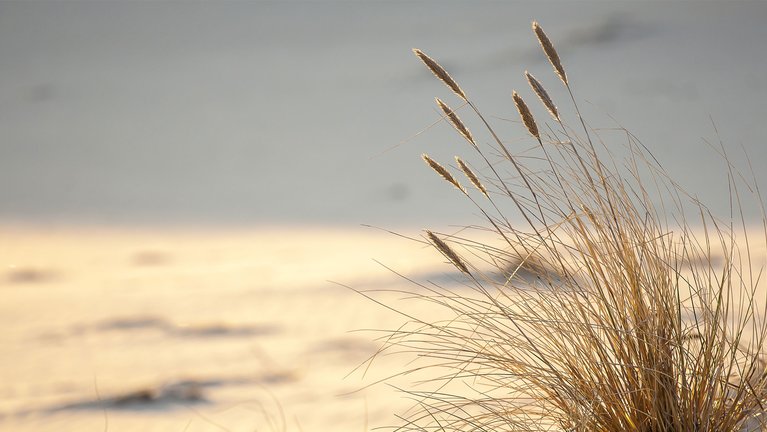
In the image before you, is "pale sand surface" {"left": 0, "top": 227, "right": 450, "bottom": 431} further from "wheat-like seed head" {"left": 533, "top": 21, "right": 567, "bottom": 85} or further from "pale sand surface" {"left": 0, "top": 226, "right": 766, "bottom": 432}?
"wheat-like seed head" {"left": 533, "top": 21, "right": 567, "bottom": 85}

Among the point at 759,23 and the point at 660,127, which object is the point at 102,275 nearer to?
the point at 660,127

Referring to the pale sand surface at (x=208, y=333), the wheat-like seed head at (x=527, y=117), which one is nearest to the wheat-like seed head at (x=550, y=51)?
the wheat-like seed head at (x=527, y=117)

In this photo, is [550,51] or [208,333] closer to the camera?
[550,51]

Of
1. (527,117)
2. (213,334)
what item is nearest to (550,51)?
(527,117)

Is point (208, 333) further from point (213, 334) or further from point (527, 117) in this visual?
point (527, 117)

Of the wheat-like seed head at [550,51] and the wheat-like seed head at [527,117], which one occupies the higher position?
the wheat-like seed head at [550,51]

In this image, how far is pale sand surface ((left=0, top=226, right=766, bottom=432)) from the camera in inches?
68.8

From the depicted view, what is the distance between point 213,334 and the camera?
7.30 ft

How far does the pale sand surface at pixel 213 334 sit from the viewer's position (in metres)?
1.75

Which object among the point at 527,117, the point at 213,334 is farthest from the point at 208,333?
the point at 527,117

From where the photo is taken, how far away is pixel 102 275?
8.68 ft

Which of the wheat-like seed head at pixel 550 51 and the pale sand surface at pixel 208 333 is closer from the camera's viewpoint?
the wheat-like seed head at pixel 550 51

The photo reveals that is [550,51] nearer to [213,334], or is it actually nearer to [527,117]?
[527,117]

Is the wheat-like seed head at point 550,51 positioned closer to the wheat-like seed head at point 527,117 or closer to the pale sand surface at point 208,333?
the wheat-like seed head at point 527,117
